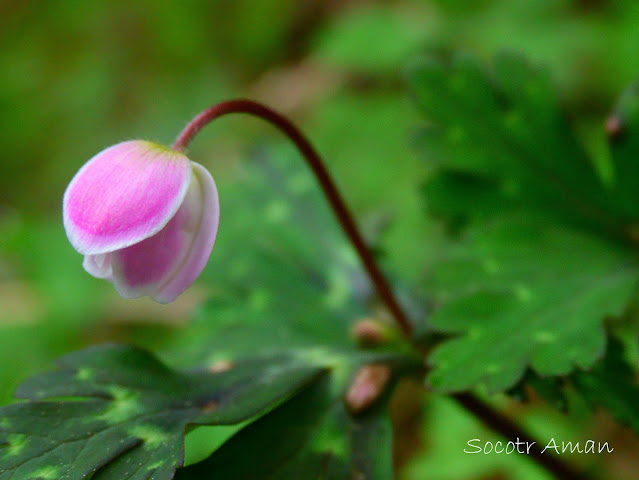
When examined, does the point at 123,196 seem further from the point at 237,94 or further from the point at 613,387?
the point at 237,94

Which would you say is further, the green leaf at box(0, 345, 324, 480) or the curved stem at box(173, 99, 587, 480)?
the curved stem at box(173, 99, 587, 480)

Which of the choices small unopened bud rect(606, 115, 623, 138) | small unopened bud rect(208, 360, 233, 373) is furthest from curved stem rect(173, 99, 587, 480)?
small unopened bud rect(606, 115, 623, 138)

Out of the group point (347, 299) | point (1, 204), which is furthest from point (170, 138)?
point (347, 299)

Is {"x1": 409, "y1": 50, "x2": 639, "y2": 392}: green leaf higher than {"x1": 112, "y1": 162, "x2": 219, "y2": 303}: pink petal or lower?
lower

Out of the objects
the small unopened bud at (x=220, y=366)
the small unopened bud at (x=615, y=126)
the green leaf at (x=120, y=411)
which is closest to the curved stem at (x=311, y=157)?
the green leaf at (x=120, y=411)

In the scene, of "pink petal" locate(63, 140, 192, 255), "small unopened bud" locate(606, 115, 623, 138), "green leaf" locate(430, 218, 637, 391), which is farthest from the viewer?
"small unopened bud" locate(606, 115, 623, 138)

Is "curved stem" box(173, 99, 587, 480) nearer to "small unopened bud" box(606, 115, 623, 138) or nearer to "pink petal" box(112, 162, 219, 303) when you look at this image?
"pink petal" box(112, 162, 219, 303)
